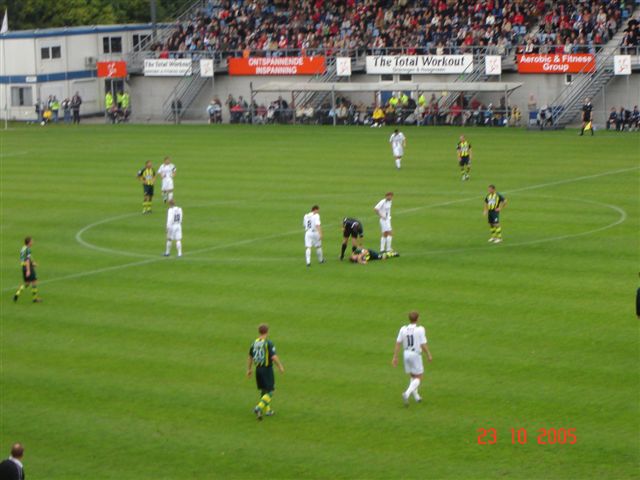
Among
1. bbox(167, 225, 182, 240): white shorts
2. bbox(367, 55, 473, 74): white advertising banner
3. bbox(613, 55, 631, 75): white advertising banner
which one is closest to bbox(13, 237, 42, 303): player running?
bbox(167, 225, 182, 240): white shorts

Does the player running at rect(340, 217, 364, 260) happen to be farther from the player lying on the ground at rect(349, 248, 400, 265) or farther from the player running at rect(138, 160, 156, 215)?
the player running at rect(138, 160, 156, 215)

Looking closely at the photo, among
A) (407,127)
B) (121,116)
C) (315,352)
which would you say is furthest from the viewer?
(121,116)

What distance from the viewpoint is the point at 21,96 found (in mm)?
88750

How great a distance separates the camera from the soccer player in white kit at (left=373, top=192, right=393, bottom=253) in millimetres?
37719

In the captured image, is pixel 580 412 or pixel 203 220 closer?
pixel 580 412

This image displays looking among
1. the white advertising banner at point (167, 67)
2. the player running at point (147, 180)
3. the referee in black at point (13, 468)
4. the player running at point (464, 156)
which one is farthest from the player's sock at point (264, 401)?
the white advertising banner at point (167, 67)

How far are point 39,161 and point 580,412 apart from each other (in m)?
45.9

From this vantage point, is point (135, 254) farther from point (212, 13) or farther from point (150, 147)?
point (212, 13)

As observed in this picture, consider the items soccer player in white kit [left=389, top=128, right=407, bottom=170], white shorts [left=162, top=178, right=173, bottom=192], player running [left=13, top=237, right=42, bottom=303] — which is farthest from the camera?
soccer player in white kit [left=389, top=128, right=407, bottom=170]

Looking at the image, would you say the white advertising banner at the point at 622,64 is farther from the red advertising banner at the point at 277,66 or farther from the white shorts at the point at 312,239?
the white shorts at the point at 312,239

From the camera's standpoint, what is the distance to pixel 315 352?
28.0m

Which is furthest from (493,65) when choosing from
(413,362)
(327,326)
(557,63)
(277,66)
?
(413,362)

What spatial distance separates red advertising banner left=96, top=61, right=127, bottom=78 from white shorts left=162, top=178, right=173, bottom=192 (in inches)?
1536

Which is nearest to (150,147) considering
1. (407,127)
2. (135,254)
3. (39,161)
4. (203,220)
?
(39,161)
